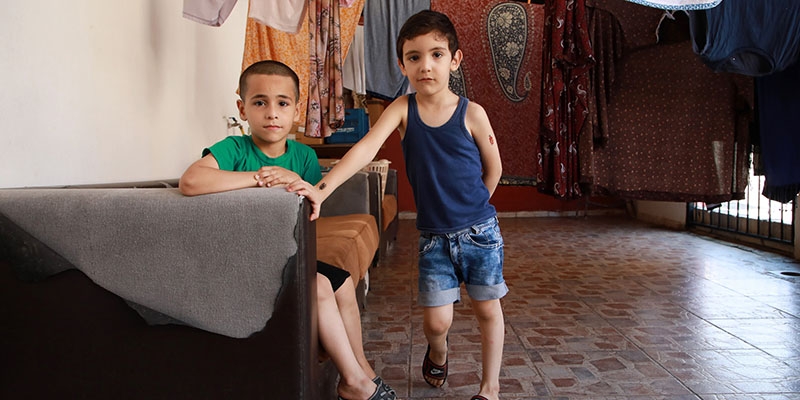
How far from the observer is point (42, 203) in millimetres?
1019

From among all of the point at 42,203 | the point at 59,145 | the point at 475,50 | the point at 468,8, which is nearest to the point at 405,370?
the point at 42,203

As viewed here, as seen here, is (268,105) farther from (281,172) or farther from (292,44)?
(292,44)

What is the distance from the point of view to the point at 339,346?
1204mm

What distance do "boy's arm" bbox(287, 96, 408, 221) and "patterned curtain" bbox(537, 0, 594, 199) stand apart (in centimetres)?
130

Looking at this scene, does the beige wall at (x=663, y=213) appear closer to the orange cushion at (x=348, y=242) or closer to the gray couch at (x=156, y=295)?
the orange cushion at (x=348, y=242)

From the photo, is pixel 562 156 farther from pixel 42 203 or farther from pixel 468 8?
pixel 42 203

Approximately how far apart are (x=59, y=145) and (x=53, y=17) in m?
0.39

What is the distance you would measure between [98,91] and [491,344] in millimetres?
1582

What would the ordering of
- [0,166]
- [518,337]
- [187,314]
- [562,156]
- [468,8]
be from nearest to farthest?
1. [187,314]
2. [0,166]
3. [518,337]
4. [562,156]
5. [468,8]

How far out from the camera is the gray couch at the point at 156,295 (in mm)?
979

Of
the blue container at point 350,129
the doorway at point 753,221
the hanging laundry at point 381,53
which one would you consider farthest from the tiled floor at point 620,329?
the blue container at point 350,129

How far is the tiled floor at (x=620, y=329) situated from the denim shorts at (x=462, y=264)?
13.4 inches

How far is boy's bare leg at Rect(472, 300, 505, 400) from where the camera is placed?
1.49m

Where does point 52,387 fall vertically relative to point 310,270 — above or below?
below
